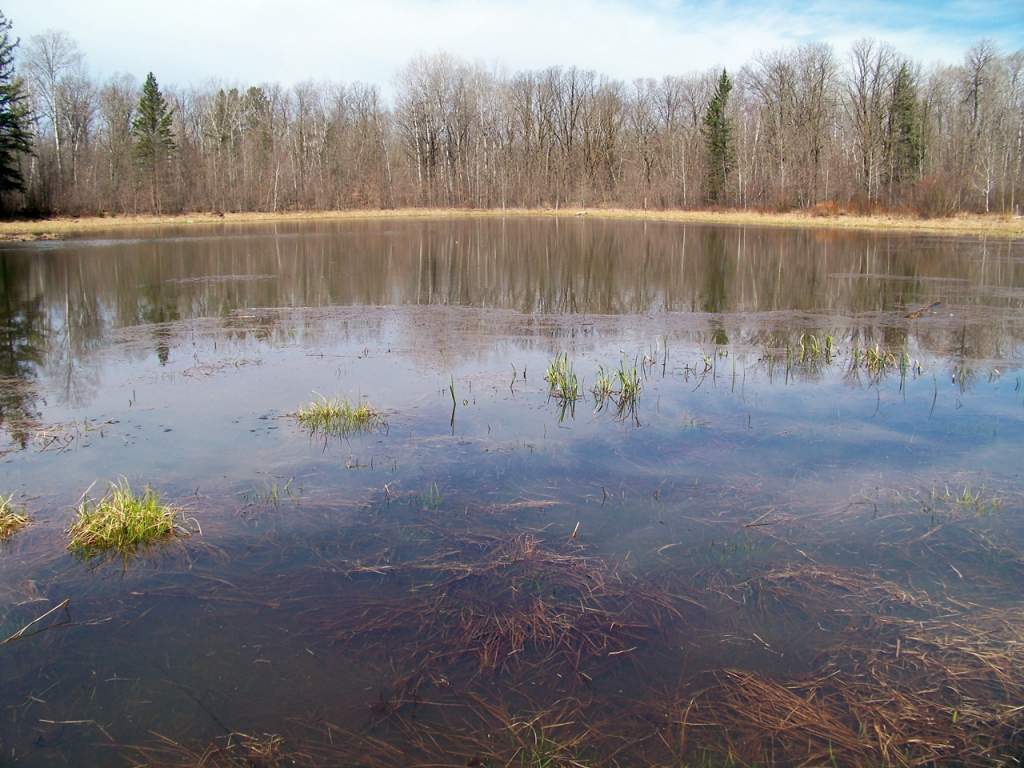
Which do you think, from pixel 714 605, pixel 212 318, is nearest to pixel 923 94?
pixel 212 318

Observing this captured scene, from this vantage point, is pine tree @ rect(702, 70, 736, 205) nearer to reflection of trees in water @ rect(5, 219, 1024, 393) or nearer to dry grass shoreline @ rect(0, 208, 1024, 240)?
dry grass shoreline @ rect(0, 208, 1024, 240)

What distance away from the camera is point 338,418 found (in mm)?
7402

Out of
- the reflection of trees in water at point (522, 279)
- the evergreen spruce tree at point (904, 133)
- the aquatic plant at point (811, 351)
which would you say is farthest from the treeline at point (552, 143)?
the aquatic plant at point (811, 351)

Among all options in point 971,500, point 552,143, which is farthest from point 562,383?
point 552,143

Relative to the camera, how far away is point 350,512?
5426mm

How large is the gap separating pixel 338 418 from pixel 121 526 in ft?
8.78

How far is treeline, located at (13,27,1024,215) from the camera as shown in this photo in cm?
4775

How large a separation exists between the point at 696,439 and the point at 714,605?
2.90 metres

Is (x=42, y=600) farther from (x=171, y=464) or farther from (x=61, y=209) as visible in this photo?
(x=61, y=209)

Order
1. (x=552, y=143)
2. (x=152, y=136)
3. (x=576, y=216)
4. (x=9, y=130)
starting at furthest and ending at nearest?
(x=552, y=143) → (x=576, y=216) → (x=152, y=136) → (x=9, y=130)

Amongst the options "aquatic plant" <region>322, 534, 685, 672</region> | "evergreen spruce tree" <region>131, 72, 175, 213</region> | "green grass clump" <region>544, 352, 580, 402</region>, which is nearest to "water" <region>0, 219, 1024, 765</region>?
"aquatic plant" <region>322, 534, 685, 672</region>

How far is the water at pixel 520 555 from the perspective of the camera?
3.34m

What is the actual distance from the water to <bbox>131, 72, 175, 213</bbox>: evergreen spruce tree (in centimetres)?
4284

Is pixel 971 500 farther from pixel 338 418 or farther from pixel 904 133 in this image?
pixel 904 133
